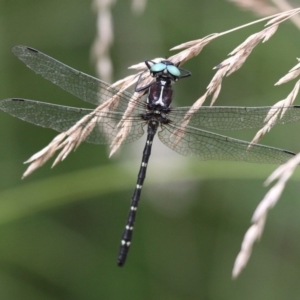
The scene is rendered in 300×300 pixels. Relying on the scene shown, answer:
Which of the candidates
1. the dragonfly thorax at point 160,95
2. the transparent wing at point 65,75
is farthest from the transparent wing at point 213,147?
the transparent wing at point 65,75

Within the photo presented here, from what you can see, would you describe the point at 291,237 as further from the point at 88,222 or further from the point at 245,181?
the point at 88,222

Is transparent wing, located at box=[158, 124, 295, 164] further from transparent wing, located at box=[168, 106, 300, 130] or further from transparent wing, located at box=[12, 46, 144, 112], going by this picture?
transparent wing, located at box=[12, 46, 144, 112]

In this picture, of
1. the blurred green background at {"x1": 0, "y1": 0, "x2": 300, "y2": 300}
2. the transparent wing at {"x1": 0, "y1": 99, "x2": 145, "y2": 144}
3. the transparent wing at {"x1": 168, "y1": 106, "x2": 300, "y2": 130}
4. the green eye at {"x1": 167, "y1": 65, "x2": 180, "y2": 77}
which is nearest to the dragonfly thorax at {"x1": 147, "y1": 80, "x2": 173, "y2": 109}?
the green eye at {"x1": 167, "y1": 65, "x2": 180, "y2": 77}

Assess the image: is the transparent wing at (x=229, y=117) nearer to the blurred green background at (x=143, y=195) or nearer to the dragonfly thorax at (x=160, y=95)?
the dragonfly thorax at (x=160, y=95)

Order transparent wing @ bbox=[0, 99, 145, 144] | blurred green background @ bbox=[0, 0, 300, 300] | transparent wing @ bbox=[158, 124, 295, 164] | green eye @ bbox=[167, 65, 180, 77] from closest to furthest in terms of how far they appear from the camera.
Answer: transparent wing @ bbox=[158, 124, 295, 164] < transparent wing @ bbox=[0, 99, 145, 144] < green eye @ bbox=[167, 65, 180, 77] < blurred green background @ bbox=[0, 0, 300, 300]

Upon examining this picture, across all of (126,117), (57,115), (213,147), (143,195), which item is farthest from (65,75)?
(143,195)

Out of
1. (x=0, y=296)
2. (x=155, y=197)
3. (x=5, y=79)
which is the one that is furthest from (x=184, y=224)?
(x=5, y=79)
